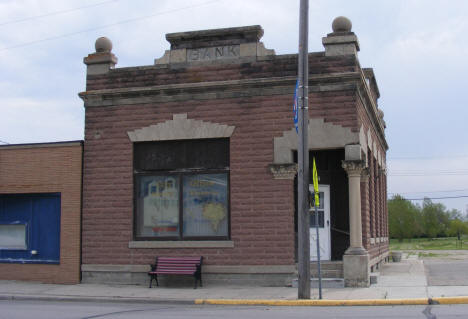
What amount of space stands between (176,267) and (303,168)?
15.4 feet

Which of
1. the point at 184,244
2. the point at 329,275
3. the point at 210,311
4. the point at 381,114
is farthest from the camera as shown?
the point at 381,114

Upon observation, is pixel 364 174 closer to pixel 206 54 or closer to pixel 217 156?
pixel 217 156

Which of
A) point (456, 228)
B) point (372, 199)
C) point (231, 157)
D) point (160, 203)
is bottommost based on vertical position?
point (456, 228)

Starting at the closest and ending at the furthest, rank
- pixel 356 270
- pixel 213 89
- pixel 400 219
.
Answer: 1. pixel 356 270
2. pixel 213 89
3. pixel 400 219

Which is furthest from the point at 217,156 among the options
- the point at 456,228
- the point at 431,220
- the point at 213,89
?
the point at 456,228

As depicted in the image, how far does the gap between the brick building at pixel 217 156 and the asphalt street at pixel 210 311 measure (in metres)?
3.23

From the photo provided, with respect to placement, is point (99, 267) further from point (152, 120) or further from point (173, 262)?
point (152, 120)

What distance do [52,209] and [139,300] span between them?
5204 mm

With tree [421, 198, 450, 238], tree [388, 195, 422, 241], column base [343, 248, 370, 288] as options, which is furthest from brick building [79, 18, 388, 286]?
tree [421, 198, 450, 238]

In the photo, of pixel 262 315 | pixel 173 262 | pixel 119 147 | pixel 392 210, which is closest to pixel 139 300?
pixel 173 262

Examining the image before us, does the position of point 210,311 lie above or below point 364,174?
below

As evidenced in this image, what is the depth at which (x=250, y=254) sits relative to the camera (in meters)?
15.6

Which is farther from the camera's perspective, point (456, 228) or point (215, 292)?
point (456, 228)

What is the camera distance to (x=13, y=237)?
17.9m
